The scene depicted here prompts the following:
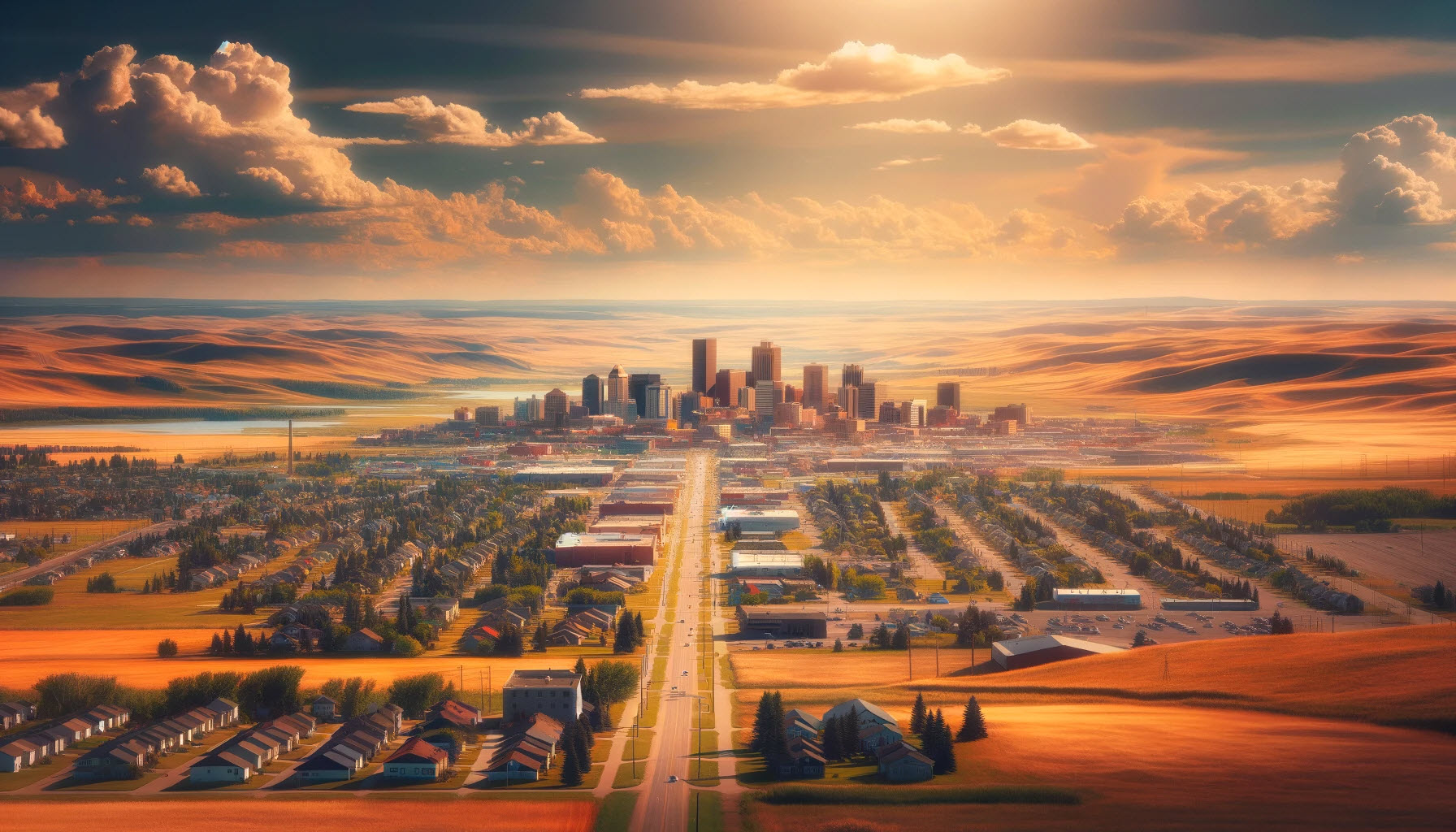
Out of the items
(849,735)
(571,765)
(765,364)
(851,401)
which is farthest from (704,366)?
(571,765)

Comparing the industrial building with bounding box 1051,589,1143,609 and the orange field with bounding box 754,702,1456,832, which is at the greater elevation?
the industrial building with bounding box 1051,589,1143,609

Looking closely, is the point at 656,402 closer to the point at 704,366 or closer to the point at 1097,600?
the point at 704,366

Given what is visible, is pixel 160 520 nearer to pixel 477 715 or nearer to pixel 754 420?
pixel 477 715

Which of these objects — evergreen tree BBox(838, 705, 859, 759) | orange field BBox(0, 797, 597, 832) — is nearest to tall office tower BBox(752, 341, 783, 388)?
evergreen tree BBox(838, 705, 859, 759)

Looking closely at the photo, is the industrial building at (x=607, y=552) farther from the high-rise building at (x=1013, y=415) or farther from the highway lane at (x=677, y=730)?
the high-rise building at (x=1013, y=415)

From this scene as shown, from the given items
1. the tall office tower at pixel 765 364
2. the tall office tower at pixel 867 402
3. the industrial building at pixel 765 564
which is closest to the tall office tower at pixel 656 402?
the tall office tower at pixel 765 364

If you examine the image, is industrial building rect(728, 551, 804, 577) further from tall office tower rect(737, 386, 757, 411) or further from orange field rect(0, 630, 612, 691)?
tall office tower rect(737, 386, 757, 411)
